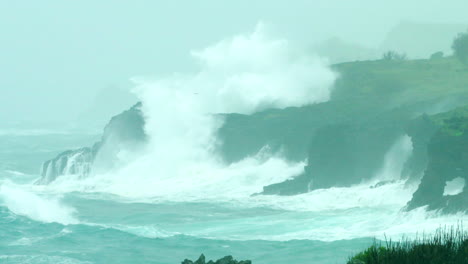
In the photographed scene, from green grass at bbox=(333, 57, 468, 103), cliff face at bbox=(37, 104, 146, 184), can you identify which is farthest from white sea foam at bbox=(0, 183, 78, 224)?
green grass at bbox=(333, 57, 468, 103)

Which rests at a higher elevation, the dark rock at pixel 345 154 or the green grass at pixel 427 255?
the dark rock at pixel 345 154

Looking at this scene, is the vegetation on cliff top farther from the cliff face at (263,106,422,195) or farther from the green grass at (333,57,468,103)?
the green grass at (333,57,468,103)

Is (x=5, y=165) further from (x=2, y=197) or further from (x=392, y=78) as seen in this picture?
(x=392, y=78)

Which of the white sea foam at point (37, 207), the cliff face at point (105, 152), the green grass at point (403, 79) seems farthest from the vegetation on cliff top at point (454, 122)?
the cliff face at point (105, 152)

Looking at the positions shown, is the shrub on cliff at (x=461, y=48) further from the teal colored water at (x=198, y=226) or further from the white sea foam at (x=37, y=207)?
the white sea foam at (x=37, y=207)

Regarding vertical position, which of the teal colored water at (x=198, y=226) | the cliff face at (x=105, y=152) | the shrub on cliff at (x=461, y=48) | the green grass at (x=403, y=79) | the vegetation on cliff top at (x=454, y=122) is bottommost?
the teal colored water at (x=198, y=226)

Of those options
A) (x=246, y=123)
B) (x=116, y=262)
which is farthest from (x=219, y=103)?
(x=116, y=262)

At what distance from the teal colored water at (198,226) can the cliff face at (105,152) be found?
8258 millimetres

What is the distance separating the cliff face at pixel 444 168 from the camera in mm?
43562

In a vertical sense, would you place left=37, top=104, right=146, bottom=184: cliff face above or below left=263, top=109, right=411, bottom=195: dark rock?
above

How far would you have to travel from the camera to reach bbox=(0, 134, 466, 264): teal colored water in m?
37.9

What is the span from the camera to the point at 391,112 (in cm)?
6206

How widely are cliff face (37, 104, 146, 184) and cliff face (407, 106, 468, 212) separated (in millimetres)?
27512

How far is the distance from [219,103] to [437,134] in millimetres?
31032
